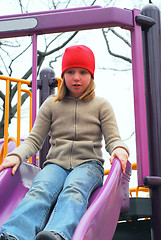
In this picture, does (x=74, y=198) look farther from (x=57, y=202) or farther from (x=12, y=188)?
(x=12, y=188)

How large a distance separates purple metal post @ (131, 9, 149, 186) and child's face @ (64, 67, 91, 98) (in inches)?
10.4

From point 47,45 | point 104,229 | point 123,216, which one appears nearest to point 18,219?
point 104,229

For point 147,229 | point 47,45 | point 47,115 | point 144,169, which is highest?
point 47,45

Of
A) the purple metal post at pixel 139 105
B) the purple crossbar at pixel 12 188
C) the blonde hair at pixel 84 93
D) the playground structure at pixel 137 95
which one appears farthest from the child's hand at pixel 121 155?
the purple crossbar at pixel 12 188

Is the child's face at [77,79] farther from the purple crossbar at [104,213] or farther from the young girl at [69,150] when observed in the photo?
the purple crossbar at [104,213]

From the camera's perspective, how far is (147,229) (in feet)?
5.99

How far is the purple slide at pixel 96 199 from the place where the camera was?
1.05 metres

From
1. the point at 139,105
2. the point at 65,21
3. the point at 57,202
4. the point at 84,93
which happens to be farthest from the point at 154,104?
the point at 57,202

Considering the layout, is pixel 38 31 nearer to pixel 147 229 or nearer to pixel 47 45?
pixel 147 229

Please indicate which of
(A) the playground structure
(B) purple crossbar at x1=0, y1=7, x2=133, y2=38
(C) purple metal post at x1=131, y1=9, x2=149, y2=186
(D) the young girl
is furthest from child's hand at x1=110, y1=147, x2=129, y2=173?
(B) purple crossbar at x1=0, y1=7, x2=133, y2=38

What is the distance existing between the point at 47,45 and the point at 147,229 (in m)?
5.52

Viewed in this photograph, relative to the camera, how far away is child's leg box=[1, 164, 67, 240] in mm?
1117

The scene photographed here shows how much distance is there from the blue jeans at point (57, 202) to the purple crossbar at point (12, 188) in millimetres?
182

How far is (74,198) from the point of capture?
1214mm
